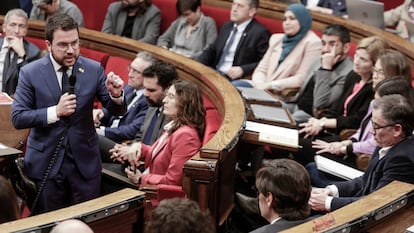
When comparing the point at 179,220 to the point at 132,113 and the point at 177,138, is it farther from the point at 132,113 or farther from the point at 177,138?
the point at 132,113

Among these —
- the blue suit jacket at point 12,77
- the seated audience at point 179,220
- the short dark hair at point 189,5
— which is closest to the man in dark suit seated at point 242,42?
the short dark hair at point 189,5

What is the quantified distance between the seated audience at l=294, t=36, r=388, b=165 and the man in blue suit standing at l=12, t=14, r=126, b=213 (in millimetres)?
1215

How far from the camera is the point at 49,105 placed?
2830mm

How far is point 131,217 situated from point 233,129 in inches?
28.2

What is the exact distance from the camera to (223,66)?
495 centimetres

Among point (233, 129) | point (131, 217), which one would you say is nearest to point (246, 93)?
point (233, 129)

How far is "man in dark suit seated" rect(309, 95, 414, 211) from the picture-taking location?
100 inches

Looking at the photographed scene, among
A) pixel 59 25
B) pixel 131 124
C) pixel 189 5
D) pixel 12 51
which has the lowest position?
pixel 131 124

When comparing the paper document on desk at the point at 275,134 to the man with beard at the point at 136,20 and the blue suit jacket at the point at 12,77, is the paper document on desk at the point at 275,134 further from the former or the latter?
the man with beard at the point at 136,20

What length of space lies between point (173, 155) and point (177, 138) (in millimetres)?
70

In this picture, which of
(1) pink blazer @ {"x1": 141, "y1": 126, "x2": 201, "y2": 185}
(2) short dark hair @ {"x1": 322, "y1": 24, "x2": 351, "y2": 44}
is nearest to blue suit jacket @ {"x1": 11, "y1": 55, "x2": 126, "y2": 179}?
(1) pink blazer @ {"x1": 141, "y1": 126, "x2": 201, "y2": 185}

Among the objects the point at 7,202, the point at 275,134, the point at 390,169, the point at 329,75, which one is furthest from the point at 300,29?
the point at 7,202

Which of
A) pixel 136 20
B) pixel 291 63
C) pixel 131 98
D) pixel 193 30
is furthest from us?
pixel 136 20

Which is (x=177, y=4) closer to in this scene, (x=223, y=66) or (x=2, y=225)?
(x=223, y=66)
